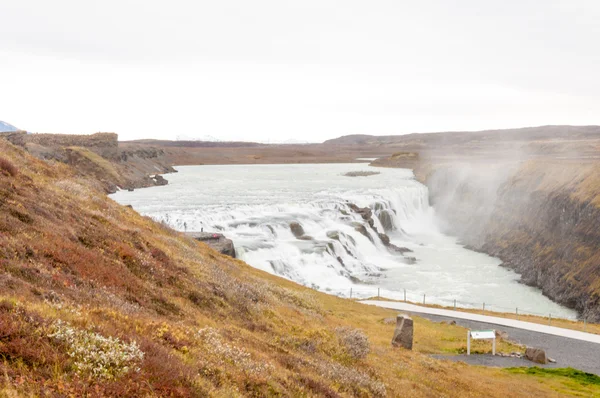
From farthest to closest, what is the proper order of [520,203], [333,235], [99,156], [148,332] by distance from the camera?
[99,156] < [520,203] < [333,235] < [148,332]

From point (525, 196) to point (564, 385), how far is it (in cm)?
4927

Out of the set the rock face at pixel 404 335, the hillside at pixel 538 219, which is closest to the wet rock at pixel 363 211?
the hillside at pixel 538 219

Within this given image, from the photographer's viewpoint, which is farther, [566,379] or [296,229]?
[296,229]

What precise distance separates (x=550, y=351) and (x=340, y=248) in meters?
26.3

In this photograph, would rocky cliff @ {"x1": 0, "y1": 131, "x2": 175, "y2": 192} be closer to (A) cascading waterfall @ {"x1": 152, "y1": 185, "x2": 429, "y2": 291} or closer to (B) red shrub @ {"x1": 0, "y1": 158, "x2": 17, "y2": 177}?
(A) cascading waterfall @ {"x1": 152, "y1": 185, "x2": 429, "y2": 291}

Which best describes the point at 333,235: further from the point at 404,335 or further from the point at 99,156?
the point at 99,156

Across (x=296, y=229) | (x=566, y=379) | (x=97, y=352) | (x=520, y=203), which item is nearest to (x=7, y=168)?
(x=97, y=352)

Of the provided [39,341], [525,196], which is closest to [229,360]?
[39,341]

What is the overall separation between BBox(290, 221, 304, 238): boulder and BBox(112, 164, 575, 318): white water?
1.56 ft

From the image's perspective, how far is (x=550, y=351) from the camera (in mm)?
25625

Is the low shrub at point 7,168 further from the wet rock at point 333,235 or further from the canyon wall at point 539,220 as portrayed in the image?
the canyon wall at point 539,220

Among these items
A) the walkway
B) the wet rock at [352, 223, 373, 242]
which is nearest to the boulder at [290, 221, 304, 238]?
the wet rock at [352, 223, 373, 242]

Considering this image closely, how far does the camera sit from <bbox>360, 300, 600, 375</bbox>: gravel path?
76.1 ft

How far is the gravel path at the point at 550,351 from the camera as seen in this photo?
2320cm
